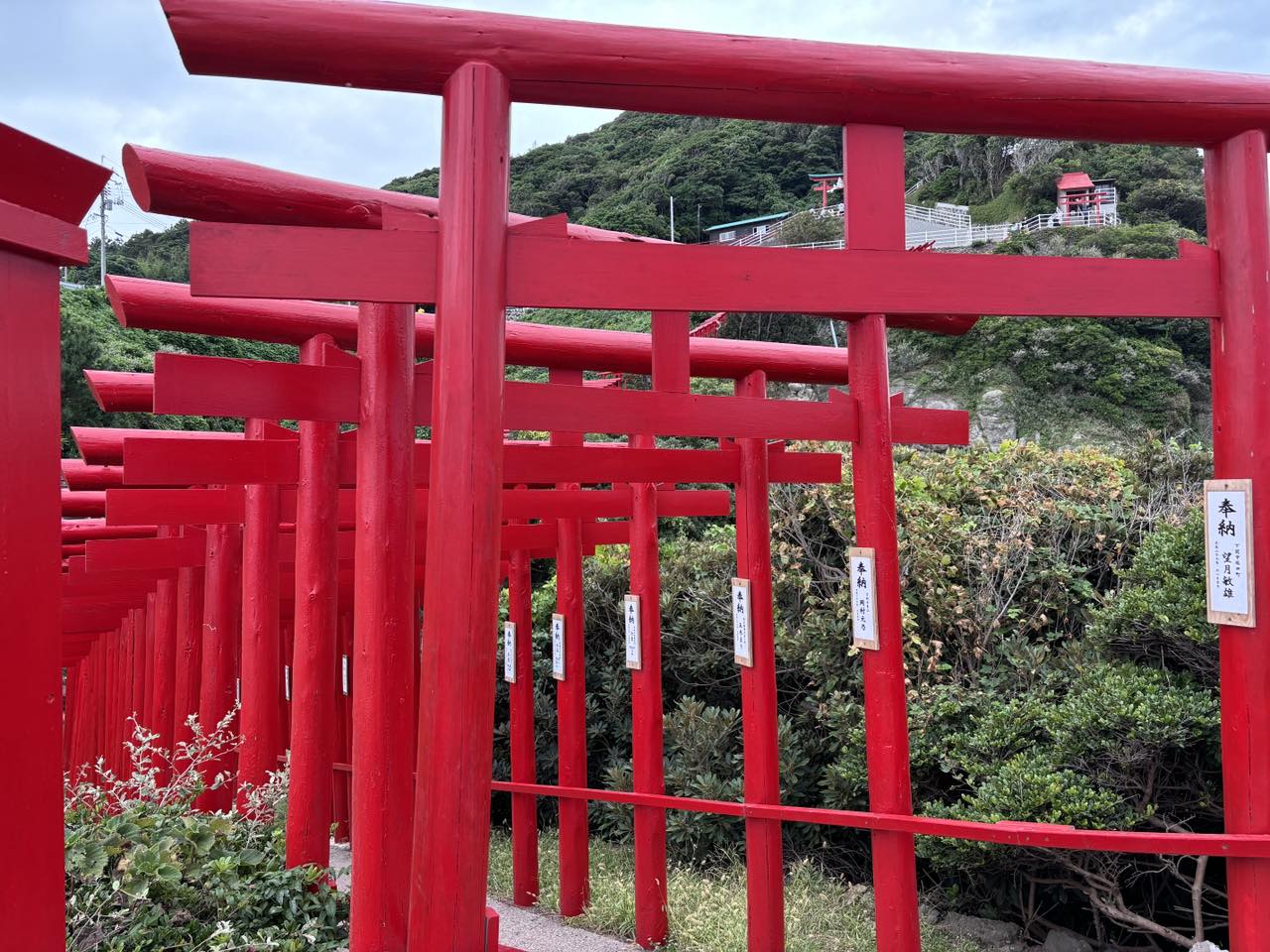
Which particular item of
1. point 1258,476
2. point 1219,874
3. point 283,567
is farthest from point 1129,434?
point 1258,476

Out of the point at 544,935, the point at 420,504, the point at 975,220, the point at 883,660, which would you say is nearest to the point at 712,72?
the point at 883,660

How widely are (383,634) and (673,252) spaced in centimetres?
181

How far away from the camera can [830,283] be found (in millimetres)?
3064

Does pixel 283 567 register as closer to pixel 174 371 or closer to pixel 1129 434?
pixel 174 371

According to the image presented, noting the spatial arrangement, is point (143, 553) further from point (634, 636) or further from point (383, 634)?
point (383, 634)

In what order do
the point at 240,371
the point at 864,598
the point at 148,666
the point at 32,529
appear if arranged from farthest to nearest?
1. the point at 148,666
2. the point at 864,598
3. the point at 240,371
4. the point at 32,529

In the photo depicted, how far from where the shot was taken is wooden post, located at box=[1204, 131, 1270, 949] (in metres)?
3.11

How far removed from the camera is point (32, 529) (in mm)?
1512

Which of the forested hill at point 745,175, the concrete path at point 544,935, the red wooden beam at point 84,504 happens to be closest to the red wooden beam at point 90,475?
the red wooden beam at point 84,504

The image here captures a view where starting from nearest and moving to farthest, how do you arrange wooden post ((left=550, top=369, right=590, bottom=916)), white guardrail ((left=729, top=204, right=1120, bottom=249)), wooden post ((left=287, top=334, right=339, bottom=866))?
wooden post ((left=287, top=334, right=339, bottom=866)) < wooden post ((left=550, top=369, right=590, bottom=916)) < white guardrail ((left=729, top=204, right=1120, bottom=249))

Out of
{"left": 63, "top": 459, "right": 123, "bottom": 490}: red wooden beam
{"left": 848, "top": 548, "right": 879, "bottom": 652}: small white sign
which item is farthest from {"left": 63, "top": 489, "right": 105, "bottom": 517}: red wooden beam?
{"left": 848, "top": 548, "right": 879, "bottom": 652}: small white sign

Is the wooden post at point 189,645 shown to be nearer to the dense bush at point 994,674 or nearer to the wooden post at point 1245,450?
the dense bush at point 994,674

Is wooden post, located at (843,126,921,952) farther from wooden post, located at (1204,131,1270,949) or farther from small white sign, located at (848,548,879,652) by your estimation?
wooden post, located at (1204,131,1270,949)

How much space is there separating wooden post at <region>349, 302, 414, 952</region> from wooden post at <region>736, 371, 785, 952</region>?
219cm
